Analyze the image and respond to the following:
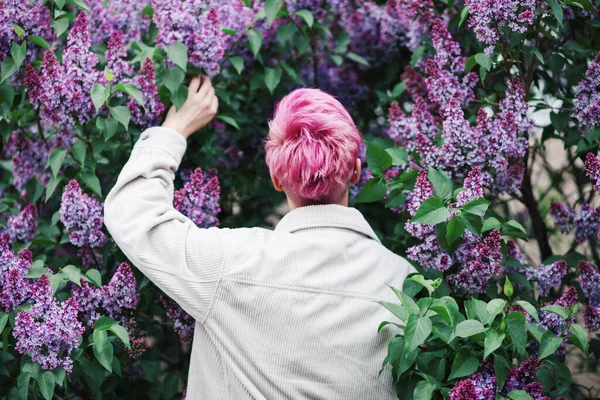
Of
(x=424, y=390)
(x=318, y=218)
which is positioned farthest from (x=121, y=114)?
(x=424, y=390)

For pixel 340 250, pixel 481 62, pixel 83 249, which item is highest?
pixel 481 62

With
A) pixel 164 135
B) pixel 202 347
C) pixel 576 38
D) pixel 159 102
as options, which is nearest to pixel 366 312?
pixel 202 347

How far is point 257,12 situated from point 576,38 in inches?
51.1

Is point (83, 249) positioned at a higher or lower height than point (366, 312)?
lower

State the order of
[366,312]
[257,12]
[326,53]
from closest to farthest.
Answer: [366,312]
[257,12]
[326,53]

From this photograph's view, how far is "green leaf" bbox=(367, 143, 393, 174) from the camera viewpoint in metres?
2.27

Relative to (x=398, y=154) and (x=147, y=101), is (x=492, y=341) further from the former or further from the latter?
(x=147, y=101)

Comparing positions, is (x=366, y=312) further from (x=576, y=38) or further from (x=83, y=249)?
(x=576, y=38)

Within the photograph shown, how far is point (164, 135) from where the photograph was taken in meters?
2.17

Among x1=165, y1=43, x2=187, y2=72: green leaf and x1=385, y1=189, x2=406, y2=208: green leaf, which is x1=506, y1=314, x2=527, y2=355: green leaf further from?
x1=165, y1=43, x2=187, y2=72: green leaf

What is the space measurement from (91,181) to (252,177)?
0.92 meters

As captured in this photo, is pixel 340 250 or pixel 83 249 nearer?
pixel 340 250

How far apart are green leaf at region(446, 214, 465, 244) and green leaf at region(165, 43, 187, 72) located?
3.26 ft

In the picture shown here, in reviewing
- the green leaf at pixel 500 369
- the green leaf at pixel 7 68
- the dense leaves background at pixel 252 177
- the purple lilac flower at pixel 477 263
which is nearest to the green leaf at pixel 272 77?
the dense leaves background at pixel 252 177
